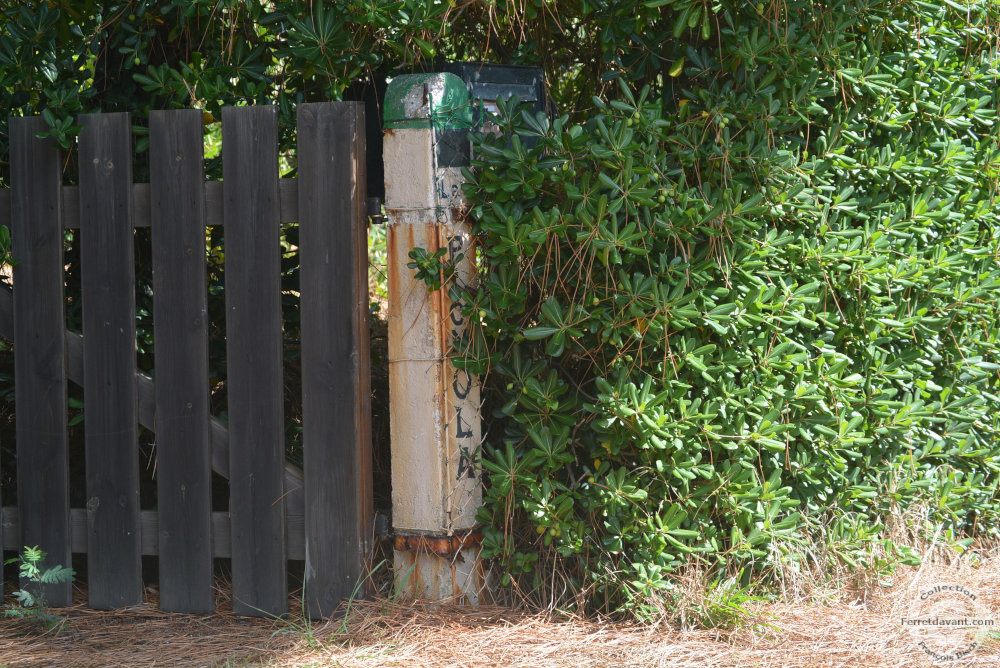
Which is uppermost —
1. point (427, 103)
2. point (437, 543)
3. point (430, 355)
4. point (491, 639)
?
point (427, 103)

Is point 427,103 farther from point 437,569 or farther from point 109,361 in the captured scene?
point 437,569

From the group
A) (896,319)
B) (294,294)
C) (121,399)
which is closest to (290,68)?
(294,294)

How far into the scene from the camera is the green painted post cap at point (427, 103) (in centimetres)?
257

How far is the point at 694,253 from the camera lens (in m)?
2.63

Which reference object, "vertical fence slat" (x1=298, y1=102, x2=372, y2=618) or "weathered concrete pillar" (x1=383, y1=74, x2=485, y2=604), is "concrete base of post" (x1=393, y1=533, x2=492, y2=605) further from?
"vertical fence slat" (x1=298, y1=102, x2=372, y2=618)

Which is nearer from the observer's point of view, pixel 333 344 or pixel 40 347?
pixel 333 344

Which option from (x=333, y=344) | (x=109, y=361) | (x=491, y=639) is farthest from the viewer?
(x=109, y=361)

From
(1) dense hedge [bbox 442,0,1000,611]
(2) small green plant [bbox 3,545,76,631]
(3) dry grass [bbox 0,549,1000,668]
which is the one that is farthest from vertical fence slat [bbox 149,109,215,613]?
(1) dense hedge [bbox 442,0,1000,611]

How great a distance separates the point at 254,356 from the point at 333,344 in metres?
0.27

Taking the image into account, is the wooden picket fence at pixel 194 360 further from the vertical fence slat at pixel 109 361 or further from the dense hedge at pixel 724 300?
the dense hedge at pixel 724 300

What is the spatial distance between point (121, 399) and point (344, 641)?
43.3 inches

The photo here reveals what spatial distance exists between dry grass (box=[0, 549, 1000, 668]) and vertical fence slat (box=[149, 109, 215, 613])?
201 mm

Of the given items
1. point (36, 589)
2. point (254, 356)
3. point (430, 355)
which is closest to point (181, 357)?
point (254, 356)

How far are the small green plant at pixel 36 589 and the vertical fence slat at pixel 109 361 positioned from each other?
0.37ft
